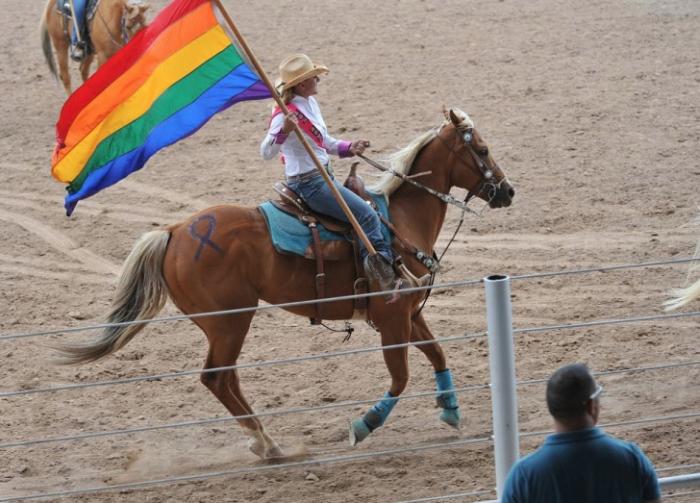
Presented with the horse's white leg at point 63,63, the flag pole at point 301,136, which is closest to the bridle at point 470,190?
the flag pole at point 301,136

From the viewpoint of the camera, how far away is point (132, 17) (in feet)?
48.1

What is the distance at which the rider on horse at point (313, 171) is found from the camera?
7359 mm

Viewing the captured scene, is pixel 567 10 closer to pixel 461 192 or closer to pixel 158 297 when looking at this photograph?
pixel 461 192

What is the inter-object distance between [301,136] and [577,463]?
11.8ft

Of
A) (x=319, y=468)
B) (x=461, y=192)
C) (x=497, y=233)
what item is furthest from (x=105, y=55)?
(x=319, y=468)

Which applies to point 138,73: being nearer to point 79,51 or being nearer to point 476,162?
point 476,162

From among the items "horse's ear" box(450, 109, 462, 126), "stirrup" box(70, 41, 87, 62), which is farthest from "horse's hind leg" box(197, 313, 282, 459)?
"stirrup" box(70, 41, 87, 62)

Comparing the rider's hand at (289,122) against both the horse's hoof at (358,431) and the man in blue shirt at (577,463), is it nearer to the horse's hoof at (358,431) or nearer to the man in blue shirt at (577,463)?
the horse's hoof at (358,431)

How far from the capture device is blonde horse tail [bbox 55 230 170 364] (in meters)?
7.37

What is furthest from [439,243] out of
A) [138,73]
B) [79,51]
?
[79,51]

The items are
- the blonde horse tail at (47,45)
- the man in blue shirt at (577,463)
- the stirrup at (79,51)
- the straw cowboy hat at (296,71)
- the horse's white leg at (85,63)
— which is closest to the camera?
the man in blue shirt at (577,463)

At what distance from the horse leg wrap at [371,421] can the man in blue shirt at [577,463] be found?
3.50m

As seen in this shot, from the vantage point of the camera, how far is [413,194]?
26.1 feet

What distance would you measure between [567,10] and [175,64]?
11839 millimetres
